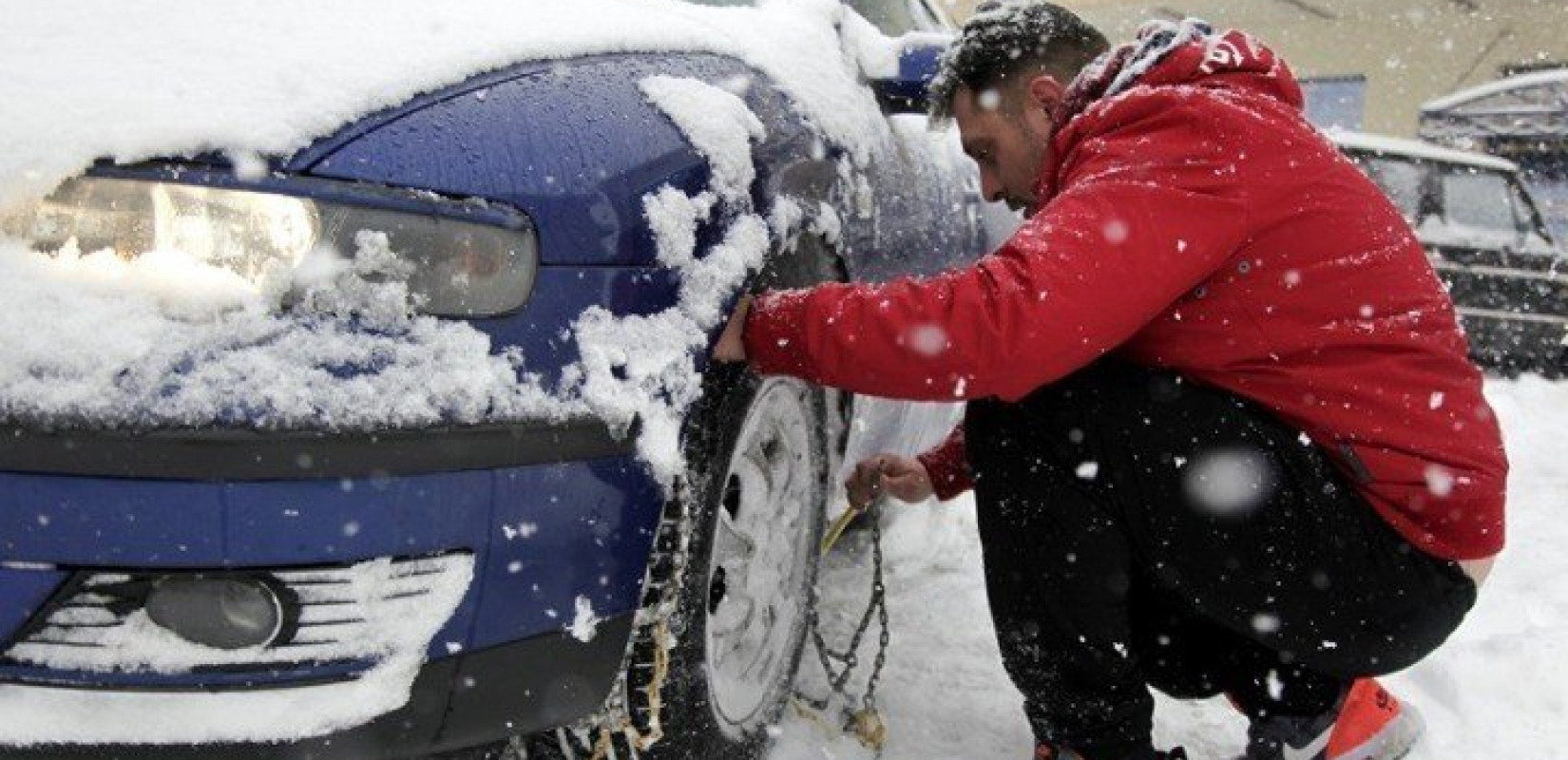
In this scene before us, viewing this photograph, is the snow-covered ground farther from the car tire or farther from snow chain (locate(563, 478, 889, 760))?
snow chain (locate(563, 478, 889, 760))

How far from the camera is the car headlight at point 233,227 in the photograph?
116 centimetres

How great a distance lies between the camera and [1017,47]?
6.43ft

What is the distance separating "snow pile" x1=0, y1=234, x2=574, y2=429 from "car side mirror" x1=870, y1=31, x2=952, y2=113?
4.17 feet

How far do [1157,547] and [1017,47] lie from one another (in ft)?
2.62

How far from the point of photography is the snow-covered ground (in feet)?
7.23

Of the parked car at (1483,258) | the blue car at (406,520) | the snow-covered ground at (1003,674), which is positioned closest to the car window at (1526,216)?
the parked car at (1483,258)

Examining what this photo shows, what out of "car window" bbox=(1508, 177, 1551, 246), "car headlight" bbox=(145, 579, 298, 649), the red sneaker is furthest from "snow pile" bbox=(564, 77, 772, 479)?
"car window" bbox=(1508, 177, 1551, 246)

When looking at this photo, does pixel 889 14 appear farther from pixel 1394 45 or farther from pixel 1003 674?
pixel 1394 45

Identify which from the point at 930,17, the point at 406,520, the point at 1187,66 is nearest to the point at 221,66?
the point at 406,520

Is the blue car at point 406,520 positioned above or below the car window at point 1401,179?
above

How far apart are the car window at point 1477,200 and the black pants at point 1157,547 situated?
601cm

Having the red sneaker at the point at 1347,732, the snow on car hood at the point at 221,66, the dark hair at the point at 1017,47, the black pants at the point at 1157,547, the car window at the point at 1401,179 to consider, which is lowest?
the car window at the point at 1401,179

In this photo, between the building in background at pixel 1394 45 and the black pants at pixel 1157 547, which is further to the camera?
the building in background at pixel 1394 45

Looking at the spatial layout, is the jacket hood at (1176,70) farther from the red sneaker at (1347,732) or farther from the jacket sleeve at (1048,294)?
the red sneaker at (1347,732)
